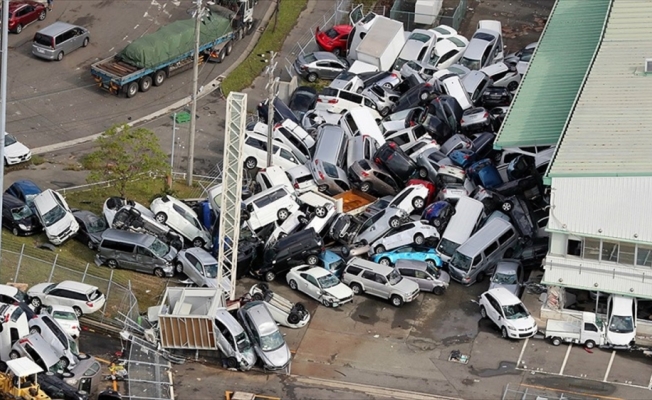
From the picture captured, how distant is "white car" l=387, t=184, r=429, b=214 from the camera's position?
60375 mm

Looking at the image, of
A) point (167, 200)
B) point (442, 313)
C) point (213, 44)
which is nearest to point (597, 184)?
point (442, 313)

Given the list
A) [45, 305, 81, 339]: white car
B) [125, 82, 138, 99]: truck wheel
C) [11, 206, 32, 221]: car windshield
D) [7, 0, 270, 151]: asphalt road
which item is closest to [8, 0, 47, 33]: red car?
[7, 0, 270, 151]: asphalt road

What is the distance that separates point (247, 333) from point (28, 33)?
31.6m

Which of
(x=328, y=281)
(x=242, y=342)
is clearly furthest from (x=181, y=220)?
(x=242, y=342)

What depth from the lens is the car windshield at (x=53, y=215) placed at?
190 feet

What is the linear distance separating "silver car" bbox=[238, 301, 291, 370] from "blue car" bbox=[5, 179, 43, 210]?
490 inches

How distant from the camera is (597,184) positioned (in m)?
52.7

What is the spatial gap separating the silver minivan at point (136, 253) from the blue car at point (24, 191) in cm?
440

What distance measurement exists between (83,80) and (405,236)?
22729 mm

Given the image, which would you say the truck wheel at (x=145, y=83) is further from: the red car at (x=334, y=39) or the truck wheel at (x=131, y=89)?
the red car at (x=334, y=39)

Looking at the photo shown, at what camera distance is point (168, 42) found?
71500 mm

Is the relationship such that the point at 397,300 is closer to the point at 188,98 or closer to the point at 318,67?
the point at 188,98

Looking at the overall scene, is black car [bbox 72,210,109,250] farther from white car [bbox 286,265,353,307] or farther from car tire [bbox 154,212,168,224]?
white car [bbox 286,265,353,307]

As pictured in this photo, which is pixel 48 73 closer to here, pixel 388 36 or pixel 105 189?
pixel 105 189
